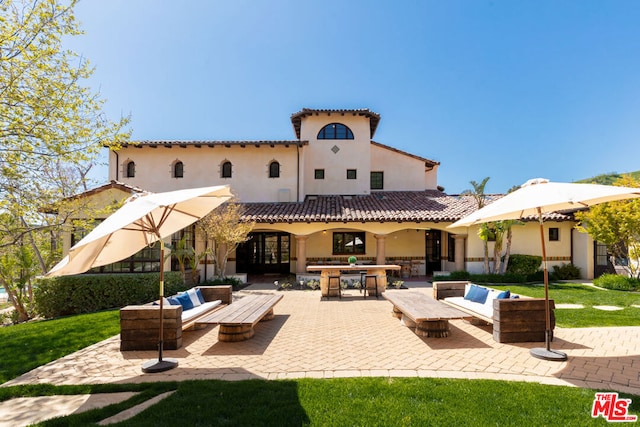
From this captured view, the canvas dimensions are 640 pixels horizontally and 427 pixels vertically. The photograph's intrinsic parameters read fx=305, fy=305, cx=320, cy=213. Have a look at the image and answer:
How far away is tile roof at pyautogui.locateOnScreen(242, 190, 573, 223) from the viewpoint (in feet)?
50.6

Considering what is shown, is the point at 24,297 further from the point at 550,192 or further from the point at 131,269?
the point at 550,192

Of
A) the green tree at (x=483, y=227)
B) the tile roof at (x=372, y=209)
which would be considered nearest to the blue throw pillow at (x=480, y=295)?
the tile roof at (x=372, y=209)

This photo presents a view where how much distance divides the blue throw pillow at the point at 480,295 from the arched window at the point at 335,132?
548 inches

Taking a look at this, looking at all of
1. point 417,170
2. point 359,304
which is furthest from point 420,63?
point 359,304

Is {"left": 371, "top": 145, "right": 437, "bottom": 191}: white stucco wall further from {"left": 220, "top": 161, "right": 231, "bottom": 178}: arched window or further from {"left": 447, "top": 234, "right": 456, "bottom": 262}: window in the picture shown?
{"left": 220, "top": 161, "right": 231, "bottom": 178}: arched window

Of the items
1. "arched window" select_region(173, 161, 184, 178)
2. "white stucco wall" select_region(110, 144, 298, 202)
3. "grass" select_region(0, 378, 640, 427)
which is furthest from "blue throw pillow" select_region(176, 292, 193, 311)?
"arched window" select_region(173, 161, 184, 178)

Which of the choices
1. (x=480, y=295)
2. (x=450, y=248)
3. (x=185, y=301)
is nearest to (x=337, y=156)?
(x=450, y=248)

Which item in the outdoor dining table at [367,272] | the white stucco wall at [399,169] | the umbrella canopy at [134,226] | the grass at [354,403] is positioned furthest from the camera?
the white stucco wall at [399,169]

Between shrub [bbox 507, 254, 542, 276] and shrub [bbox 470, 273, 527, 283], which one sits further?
shrub [bbox 507, 254, 542, 276]

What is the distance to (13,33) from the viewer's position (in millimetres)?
7285

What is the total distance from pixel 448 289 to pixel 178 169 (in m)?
16.7

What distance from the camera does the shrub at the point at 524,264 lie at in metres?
15.6

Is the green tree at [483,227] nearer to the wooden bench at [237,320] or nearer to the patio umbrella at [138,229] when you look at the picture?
the wooden bench at [237,320]

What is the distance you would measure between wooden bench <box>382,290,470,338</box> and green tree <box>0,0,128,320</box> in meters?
9.81
